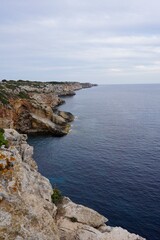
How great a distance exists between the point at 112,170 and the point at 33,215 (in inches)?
1808

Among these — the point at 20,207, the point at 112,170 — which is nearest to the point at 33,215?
Answer: the point at 20,207

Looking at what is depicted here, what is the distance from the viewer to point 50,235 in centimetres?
2648

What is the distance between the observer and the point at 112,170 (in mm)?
70312

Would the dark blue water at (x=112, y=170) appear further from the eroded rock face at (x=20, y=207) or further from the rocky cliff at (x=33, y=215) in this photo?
the eroded rock face at (x=20, y=207)

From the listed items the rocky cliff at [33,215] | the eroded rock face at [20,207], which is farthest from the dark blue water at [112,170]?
the eroded rock face at [20,207]

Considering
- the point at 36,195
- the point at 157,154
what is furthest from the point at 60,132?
the point at 36,195

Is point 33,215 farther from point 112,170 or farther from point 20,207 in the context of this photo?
point 112,170

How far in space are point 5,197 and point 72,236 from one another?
13.7 meters

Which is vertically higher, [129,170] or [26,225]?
[26,225]

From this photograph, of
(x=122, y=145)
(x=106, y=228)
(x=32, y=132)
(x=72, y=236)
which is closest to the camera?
(x=72, y=236)

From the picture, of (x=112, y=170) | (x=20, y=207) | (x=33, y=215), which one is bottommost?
(x=112, y=170)

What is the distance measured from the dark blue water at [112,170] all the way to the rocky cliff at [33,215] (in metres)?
11.6

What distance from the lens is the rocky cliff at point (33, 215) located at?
24.6 metres

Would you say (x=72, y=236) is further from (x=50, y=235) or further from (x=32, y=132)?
(x=32, y=132)
